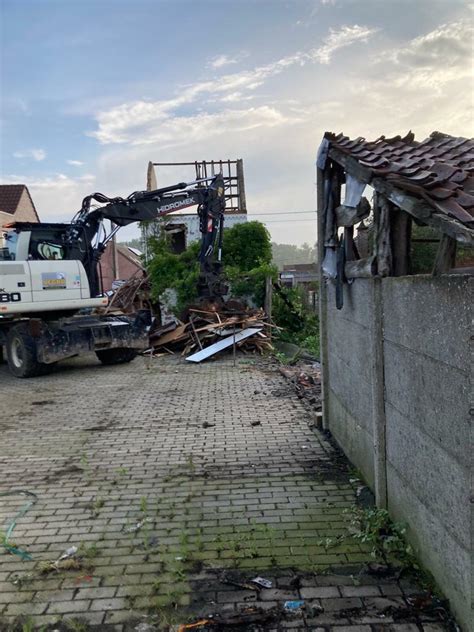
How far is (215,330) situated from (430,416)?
35.3 feet

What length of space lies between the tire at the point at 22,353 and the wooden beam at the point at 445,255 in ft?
32.6

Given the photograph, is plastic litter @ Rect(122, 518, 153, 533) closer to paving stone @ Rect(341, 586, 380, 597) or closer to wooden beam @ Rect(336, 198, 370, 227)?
paving stone @ Rect(341, 586, 380, 597)

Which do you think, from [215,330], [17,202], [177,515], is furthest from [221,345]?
[17,202]

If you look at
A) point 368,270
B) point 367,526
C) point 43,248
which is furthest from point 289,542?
point 43,248

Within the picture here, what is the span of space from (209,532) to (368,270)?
2.58 meters

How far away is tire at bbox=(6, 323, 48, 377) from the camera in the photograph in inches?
444

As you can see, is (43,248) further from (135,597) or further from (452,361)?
(452,361)

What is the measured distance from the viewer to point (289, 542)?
3988mm

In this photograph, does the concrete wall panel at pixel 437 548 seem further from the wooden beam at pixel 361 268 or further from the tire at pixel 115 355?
the tire at pixel 115 355

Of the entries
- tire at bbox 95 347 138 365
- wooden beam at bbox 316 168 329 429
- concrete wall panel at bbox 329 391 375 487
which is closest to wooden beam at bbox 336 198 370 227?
wooden beam at bbox 316 168 329 429

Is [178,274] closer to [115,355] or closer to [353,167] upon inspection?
[115,355]

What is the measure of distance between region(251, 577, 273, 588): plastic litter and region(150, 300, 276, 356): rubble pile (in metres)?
9.71

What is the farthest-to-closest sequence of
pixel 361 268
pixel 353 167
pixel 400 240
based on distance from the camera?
pixel 361 268 < pixel 353 167 < pixel 400 240

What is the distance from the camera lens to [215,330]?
544 inches
